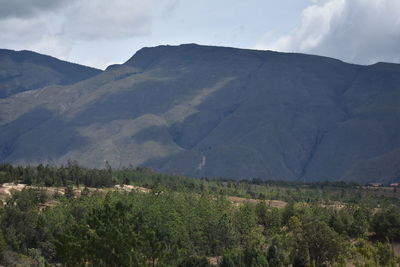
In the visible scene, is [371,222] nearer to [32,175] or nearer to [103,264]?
[103,264]

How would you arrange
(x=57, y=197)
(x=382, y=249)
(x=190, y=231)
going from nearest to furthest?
(x=382, y=249) → (x=190, y=231) → (x=57, y=197)

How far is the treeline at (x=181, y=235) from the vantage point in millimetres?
90500

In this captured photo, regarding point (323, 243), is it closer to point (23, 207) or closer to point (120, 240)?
point (120, 240)

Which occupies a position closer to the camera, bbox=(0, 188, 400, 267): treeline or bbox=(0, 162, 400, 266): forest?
bbox=(0, 188, 400, 267): treeline

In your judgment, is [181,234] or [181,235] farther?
[181,234]

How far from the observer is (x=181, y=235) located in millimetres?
116188

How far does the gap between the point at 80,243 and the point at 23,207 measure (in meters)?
45.7

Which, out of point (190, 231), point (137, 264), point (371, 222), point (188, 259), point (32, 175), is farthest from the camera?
point (32, 175)

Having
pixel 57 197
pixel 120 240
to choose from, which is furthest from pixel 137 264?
pixel 57 197

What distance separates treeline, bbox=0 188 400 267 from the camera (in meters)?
90.5

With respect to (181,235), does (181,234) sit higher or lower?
higher

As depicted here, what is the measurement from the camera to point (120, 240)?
3492 inches

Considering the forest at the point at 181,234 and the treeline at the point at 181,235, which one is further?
the forest at the point at 181,234

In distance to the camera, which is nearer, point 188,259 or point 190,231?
point 188,259
